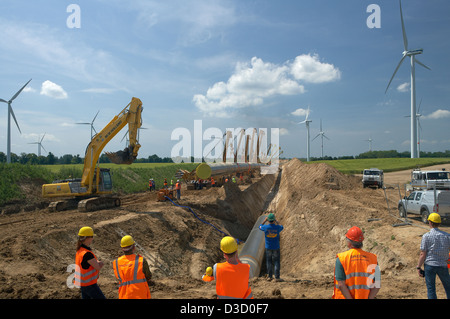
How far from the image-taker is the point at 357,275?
376 cm

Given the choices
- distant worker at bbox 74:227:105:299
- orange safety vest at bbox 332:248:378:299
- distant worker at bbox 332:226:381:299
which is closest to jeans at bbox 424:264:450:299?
distant worker at bbox 332:226:381:299

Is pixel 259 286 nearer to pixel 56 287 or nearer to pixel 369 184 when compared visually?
pixel 56 287

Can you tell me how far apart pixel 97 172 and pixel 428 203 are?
710 inches

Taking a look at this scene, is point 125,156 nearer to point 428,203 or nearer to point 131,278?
point 131,278

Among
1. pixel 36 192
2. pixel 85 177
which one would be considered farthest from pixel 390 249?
pixel 36 192

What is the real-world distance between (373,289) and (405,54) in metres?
54.6

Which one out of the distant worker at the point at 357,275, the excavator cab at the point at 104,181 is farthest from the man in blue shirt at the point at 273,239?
the excavator cab at the point at 104,181

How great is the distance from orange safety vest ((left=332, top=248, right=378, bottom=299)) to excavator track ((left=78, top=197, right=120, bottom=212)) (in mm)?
16532

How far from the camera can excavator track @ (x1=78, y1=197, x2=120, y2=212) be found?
56.1ft

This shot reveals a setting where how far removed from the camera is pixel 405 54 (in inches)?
1850

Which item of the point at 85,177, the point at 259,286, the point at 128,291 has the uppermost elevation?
the point at 85,177

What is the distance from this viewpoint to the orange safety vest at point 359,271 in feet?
12.2

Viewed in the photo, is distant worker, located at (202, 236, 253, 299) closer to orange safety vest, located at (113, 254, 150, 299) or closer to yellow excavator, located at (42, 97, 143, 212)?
orange safety vest, located at (113, 254, 150, 299)
